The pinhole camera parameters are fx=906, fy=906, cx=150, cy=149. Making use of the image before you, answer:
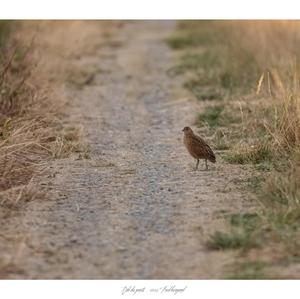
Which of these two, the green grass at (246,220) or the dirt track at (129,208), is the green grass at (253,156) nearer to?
the dirt track at (129,208)

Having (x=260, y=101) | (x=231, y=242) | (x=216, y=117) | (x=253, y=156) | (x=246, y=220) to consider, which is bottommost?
(x=231, y=242)

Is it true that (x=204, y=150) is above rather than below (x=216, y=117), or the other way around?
below

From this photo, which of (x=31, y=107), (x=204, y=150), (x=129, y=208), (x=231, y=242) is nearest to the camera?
(x=231, y=242)

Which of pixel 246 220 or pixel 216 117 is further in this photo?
pixel 216 117

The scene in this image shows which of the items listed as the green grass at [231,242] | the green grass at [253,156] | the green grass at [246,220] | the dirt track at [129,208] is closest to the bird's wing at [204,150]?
the dirt track at [129,208]

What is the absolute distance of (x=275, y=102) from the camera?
34.6 ft

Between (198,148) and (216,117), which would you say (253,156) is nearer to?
(198,148)

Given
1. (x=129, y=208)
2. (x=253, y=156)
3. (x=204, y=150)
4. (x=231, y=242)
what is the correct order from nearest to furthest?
1. (x=231, y=242)
2. (x=129, y=208)
3. (x=204, y=150)
4. (x=253, y=156)

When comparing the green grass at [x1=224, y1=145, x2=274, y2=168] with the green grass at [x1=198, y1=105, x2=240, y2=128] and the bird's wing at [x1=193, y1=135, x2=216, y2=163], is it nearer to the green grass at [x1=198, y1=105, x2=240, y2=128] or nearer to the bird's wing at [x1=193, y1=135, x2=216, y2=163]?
the bird's wing at [x1=193, y1=135, x2=216, y2=163]

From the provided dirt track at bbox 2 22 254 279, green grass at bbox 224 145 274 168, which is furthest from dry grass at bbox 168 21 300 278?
dirt track at bbox 2 22 254 279

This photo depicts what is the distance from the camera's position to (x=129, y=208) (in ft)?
23.5

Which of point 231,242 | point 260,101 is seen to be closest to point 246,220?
point 231,242
